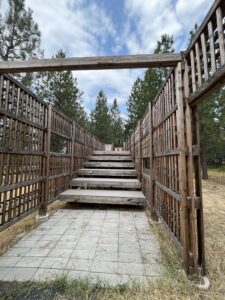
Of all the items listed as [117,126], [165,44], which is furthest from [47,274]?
[117,126]

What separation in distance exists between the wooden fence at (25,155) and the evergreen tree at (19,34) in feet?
24.9

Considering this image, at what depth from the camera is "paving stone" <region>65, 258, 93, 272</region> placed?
6.30 ft

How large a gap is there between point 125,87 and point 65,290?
58.8 ft

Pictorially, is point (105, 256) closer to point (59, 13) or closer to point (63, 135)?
point (63, 135)

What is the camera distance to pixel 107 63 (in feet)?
6.64

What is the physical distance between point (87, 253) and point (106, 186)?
106 inches

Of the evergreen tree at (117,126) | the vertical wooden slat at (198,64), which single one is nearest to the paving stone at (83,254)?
the vertical wooden slat at (198,64)

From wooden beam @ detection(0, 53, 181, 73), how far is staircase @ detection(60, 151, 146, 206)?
2932 millimetres

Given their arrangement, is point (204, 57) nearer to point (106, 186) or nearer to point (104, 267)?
point (104, 267)

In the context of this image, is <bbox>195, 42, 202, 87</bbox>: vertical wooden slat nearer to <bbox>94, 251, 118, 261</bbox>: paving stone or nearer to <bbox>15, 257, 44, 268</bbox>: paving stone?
<bbox>94, 251, 118, 261</bbox>: paving stone

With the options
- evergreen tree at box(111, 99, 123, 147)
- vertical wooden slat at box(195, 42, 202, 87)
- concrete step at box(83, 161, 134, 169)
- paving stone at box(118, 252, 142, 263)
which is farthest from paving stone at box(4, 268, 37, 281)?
evergreen tree at box(111, 99, 123, 147)

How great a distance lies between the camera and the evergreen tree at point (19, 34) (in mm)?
9289

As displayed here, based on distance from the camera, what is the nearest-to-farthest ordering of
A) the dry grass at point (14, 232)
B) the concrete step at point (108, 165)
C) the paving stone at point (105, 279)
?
1. the paving stone at point (105, 279)
2. the dry grass at point (14, 232)
3. the concrete step at point (108, 165)

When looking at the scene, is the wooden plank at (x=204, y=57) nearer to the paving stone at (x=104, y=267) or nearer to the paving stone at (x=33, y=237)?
the paving stone at (x=104, y=267)
